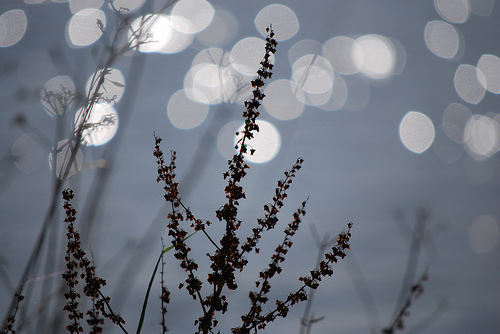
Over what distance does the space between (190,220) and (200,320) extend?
93 centimetres

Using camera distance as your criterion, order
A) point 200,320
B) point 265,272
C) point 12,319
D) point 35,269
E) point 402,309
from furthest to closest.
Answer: point 265,272 → point 200,320 → point 12,319 → point 35,269 → point 402,309

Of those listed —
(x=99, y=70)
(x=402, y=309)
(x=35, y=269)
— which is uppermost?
(x=99, y=70)

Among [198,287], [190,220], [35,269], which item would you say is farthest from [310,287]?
[35,269]

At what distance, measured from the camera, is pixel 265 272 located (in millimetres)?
3688

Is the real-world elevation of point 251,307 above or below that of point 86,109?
below

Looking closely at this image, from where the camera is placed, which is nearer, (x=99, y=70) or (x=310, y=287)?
(x=99, y=70)

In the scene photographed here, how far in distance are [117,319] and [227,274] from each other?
37.3 inches

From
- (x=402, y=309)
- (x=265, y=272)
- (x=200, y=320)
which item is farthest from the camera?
(x=265, y=272)

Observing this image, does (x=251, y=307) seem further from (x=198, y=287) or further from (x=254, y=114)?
(x=254, y=114)

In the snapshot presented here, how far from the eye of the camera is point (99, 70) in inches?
81.7

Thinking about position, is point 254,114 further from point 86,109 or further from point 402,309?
point 402,309

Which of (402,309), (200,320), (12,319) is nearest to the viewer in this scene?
(402,309)

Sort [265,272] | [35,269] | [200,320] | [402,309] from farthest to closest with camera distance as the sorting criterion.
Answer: [265,272]
[200,320]
[35,269]
[402,309]

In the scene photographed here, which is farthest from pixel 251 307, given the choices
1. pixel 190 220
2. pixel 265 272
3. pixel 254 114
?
pixel 254 114
